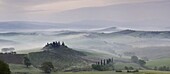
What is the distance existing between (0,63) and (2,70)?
3.45m

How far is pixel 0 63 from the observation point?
136 metres

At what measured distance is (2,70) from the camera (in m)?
134
